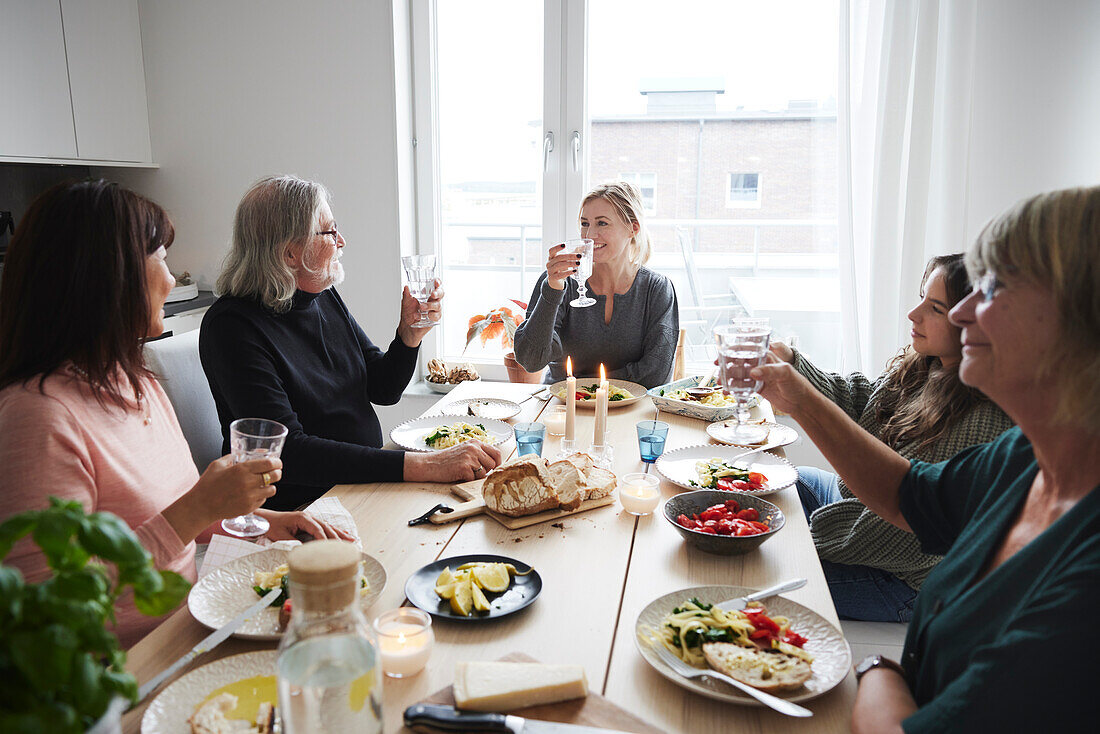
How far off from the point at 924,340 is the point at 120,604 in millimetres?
1836

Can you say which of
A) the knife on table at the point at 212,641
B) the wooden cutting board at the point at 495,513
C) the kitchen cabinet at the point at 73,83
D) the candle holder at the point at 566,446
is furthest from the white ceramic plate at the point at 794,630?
the kitchen cabinet at the point at 73,83

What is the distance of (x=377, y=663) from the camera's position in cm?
82

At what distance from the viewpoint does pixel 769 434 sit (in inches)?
87.3

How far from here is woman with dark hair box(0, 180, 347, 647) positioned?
1.28m

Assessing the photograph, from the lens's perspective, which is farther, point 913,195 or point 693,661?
point 913,195

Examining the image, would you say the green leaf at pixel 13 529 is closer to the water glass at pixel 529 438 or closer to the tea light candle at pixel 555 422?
the water glass at pixel 529 438

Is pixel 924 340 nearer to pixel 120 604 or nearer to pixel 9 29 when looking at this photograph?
pixel 120 604

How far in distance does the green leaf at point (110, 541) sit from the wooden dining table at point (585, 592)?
1.56 feet

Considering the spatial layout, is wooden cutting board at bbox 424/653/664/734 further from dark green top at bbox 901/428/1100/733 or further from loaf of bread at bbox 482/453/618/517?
loaf of bread at bbox 482/453/618/517

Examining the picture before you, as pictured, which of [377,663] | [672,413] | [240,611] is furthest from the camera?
[672,413]

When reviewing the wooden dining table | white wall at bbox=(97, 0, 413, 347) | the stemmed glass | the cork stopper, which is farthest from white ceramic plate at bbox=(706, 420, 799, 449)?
white wall at bbox=(97, 0, 413, 347)

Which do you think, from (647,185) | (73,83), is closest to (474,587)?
(647,185)

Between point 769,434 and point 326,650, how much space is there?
1642mm

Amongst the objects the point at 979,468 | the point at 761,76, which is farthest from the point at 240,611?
the point at 761,76
